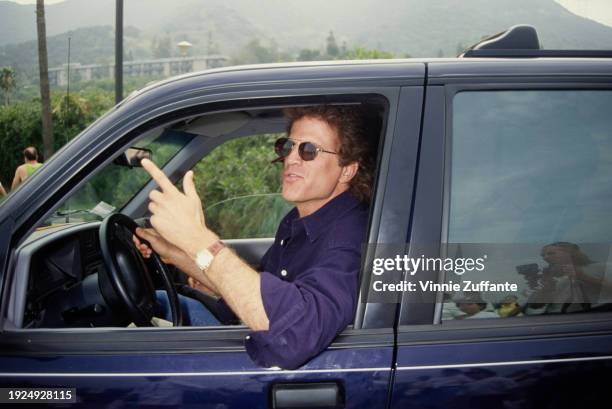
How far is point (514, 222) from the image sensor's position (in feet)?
5.32

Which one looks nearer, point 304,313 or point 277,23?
point 304,313

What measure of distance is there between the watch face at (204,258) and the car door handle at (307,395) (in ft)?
1.10

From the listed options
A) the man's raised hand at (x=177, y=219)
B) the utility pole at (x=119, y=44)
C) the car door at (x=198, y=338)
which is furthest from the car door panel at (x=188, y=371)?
the utility pole at (x=119, y=44)

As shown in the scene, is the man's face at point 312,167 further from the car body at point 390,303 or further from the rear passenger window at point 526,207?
the rear passenger window at point 526,207

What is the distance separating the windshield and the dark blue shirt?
677 mm

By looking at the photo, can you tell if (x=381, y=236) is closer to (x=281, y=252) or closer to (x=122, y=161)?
(x=281, y=252)

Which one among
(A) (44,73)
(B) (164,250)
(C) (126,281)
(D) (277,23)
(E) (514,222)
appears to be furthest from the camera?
(D) (277,23)

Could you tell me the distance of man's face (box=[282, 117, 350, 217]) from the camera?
2027 millimetres

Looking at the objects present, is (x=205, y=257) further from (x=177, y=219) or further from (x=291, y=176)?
(x=291, y=176)

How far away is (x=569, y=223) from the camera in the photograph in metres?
1.63

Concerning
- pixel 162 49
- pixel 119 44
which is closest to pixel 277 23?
pixel 162 49

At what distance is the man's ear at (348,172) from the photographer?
207cm

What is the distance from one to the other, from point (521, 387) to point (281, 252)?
3.21 ft

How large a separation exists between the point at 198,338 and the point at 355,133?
2.64 ft
